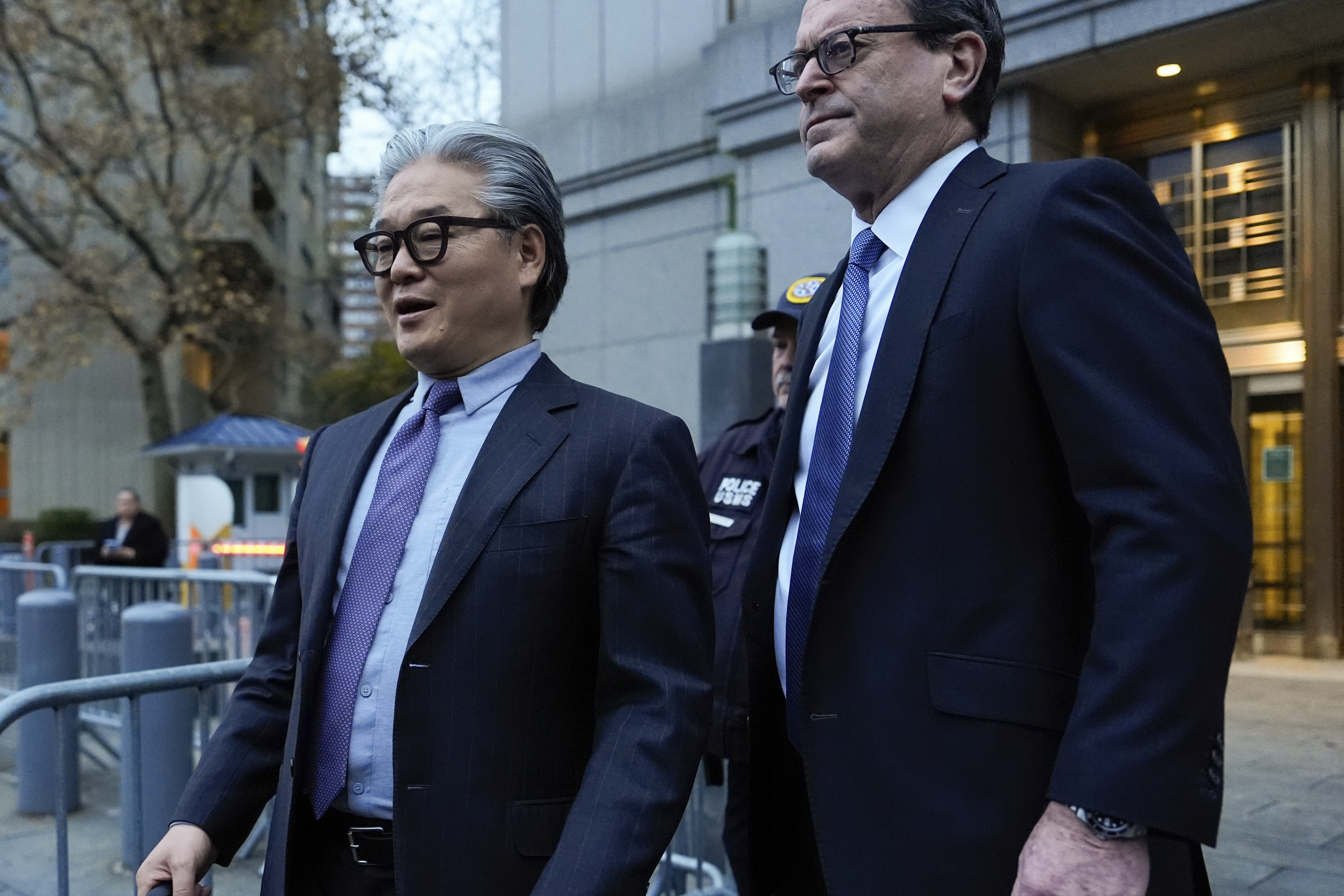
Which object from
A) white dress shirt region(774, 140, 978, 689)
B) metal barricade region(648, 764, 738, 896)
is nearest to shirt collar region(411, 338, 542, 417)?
white dress shirt region(774, 140, 978, 689)

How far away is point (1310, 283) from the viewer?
7895 millimetres

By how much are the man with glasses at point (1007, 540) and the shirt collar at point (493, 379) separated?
543 mm

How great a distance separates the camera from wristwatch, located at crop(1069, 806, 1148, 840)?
4.26ft

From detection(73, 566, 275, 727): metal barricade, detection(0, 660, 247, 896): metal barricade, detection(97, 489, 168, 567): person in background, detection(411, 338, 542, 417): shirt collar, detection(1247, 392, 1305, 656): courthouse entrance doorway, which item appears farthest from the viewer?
detection(97, 489, 168, 567): person in background

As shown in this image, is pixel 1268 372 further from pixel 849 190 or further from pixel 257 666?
pixel 257 666

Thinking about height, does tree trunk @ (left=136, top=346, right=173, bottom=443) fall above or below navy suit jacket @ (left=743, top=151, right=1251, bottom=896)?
above

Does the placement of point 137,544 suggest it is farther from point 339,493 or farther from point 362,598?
point 362,598

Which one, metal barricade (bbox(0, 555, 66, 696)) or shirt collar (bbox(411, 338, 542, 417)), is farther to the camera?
metal barricade (bbox(0, 555, 66, 696))

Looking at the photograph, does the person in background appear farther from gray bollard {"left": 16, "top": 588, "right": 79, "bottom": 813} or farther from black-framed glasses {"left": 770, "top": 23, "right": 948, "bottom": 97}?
black-framed glasses {"left": 770, "top": 23, "right": 948, "bottom": 97}

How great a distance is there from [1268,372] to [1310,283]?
0.71 metres

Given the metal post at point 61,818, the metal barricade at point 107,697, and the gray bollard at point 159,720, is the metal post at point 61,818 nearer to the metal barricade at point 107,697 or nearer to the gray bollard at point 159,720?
the metal barricade at point 107,697

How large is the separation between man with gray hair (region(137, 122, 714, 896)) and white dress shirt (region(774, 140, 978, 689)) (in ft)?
0.42

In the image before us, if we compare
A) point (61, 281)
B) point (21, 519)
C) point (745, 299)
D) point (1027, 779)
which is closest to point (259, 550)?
point (745, 299)

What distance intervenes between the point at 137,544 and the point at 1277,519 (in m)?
10.7
